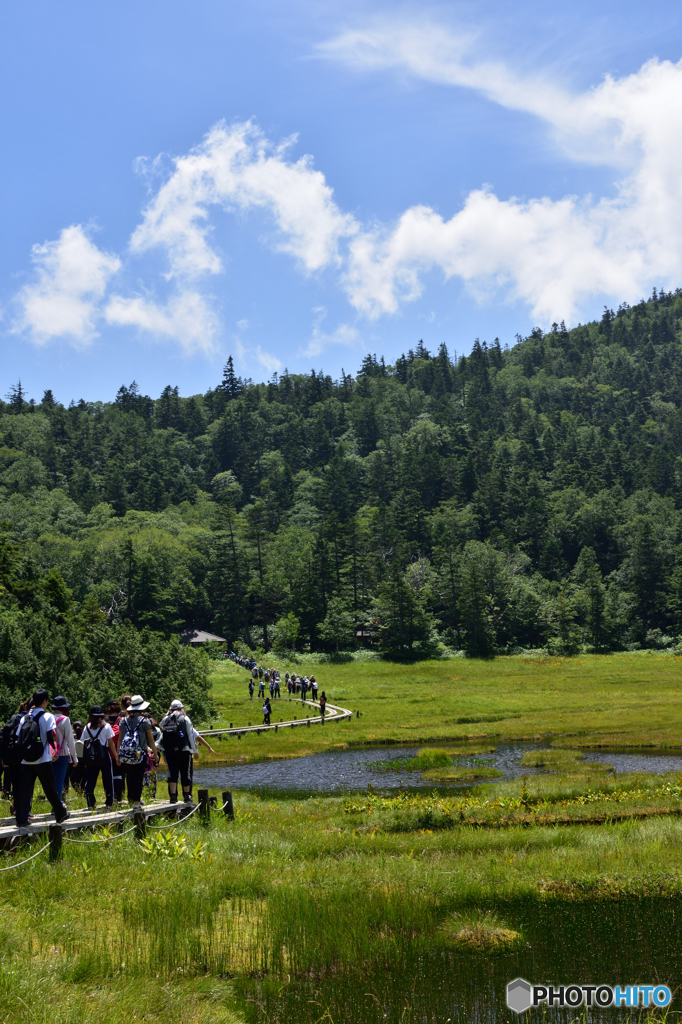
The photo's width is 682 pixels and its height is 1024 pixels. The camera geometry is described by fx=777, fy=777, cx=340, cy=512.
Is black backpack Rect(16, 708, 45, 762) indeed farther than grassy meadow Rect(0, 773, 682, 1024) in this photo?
Yes

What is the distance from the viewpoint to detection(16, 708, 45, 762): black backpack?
38.3 ft

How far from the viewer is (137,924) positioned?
9.90m

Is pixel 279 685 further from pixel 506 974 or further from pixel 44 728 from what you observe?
pixel 506 974

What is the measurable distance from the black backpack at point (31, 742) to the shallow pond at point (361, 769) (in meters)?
15.6

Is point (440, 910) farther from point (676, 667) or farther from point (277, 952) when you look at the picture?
point (676, 667)

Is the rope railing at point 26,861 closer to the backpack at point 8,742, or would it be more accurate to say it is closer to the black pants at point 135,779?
the black pants at point 135,779

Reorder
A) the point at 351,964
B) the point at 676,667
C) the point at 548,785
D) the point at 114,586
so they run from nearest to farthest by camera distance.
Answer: the point at 351,964 → the point at 548,785 → the point at 676,667 → the point at 114,586

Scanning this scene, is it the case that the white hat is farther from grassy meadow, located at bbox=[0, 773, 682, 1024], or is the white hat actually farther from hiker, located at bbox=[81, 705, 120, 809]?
grassy meadow, located at bbox=[0, 773, 682, 1024]

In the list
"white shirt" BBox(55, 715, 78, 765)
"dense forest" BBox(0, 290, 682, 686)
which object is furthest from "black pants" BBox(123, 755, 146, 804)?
"dense forest" BBox(0, 290, 682, 686)

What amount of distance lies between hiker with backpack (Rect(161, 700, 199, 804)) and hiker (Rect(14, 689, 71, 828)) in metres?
3.90

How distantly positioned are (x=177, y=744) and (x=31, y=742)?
463 cm

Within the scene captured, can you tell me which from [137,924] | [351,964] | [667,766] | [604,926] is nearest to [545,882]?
[604,926]

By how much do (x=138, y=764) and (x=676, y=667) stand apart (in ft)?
243

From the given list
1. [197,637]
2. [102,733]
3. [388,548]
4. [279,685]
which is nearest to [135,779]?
[102,733]
